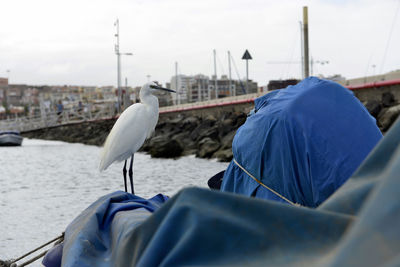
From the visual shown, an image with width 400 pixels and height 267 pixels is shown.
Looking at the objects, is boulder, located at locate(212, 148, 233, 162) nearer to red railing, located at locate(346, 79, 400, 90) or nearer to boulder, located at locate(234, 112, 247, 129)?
boulder, located at locate(234, 112, 247, 129)

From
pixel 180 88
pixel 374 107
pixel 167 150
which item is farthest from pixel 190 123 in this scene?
pixel 180 88

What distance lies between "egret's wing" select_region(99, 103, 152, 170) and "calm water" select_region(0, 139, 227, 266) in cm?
122

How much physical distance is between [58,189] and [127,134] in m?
5.72

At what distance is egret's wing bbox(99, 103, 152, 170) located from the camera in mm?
6578

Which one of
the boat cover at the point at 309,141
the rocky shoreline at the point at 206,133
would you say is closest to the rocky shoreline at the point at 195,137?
the rocky shoreline at the point at 206,133

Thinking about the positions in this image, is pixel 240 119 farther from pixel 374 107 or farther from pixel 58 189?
pixel 58 189

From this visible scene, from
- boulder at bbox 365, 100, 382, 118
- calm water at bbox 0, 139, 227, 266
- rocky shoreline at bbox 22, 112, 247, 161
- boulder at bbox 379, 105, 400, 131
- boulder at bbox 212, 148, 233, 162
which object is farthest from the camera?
rocky shoreline at bbox 22, 112, 247, 161

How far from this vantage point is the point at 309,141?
2121 millimetres

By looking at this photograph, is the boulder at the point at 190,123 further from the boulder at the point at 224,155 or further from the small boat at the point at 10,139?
the small boat at the point at 10,139

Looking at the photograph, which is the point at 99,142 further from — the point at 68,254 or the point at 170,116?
the point at 68,254

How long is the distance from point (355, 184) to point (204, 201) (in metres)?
0.27

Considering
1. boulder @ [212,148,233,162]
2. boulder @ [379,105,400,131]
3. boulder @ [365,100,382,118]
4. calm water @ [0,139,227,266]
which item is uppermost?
boulder @ [365,100,382,118]

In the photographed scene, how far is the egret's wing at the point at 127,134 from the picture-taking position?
658 cm

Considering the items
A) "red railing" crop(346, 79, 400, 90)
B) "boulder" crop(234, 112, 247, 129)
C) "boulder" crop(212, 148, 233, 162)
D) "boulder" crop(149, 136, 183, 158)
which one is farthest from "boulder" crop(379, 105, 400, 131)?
"boulder" crop(234, 112, 247, 129)
